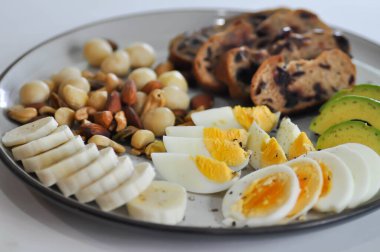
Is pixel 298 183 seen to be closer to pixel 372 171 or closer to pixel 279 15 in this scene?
pixel 372 171

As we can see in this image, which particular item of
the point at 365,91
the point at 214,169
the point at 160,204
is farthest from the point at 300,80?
the point at 160,204

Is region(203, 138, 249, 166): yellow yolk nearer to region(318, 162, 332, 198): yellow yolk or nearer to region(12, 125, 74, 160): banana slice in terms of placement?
region(318, 162, 332, 198): yellow yolk

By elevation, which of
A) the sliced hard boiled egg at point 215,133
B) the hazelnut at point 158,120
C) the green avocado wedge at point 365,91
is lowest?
the hazelnut at point 158,120

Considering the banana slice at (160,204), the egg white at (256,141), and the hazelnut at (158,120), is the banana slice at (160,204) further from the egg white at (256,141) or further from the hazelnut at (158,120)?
the hazelnut at (158,120)

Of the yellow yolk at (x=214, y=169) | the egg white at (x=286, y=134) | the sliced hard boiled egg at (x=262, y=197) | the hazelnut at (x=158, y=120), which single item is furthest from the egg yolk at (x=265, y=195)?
the hazelnut at (x=158, y=120)

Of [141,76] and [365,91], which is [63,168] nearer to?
[141,76]

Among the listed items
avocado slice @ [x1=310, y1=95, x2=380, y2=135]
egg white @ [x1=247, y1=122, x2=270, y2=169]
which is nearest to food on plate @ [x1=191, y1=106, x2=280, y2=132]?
egg white @ [x1=247, y1=122, x2=270, y2=169]

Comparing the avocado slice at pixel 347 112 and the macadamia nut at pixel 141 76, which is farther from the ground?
the avocado slice at pixel 347 112
